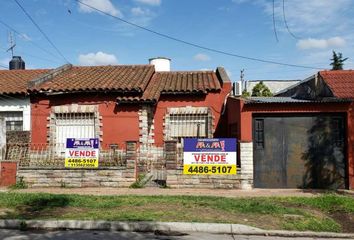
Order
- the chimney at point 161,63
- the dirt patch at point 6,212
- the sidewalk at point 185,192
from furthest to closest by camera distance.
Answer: the chimney at point 161,63 < the sidewalk at point 185,192 < the dirt patch at point 6,212

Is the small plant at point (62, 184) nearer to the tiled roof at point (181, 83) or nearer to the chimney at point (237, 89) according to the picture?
the tiled roof at point (181, 83)

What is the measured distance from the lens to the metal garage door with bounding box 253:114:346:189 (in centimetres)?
1438

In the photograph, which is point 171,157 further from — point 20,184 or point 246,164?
point 20,184

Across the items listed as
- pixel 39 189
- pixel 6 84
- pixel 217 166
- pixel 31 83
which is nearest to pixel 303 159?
pixel 217 166

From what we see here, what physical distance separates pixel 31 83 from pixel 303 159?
39.1 feet

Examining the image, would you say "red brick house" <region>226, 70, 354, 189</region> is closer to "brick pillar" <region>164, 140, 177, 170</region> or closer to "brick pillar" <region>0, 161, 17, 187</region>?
"brick pillar" <region>164, 140, 177, 170</region>

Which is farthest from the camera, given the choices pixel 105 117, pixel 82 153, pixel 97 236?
pixel 105 117

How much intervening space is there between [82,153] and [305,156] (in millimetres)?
7581

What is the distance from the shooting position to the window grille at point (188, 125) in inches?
760

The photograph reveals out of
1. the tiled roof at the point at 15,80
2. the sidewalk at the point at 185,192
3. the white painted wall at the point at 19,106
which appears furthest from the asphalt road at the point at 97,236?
the tiled roof at the point at 15,80

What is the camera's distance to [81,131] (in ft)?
61.9

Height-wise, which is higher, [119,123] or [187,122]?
[187,122]

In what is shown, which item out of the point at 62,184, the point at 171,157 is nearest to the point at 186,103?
the point at 171,157

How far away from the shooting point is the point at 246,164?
559 inches
